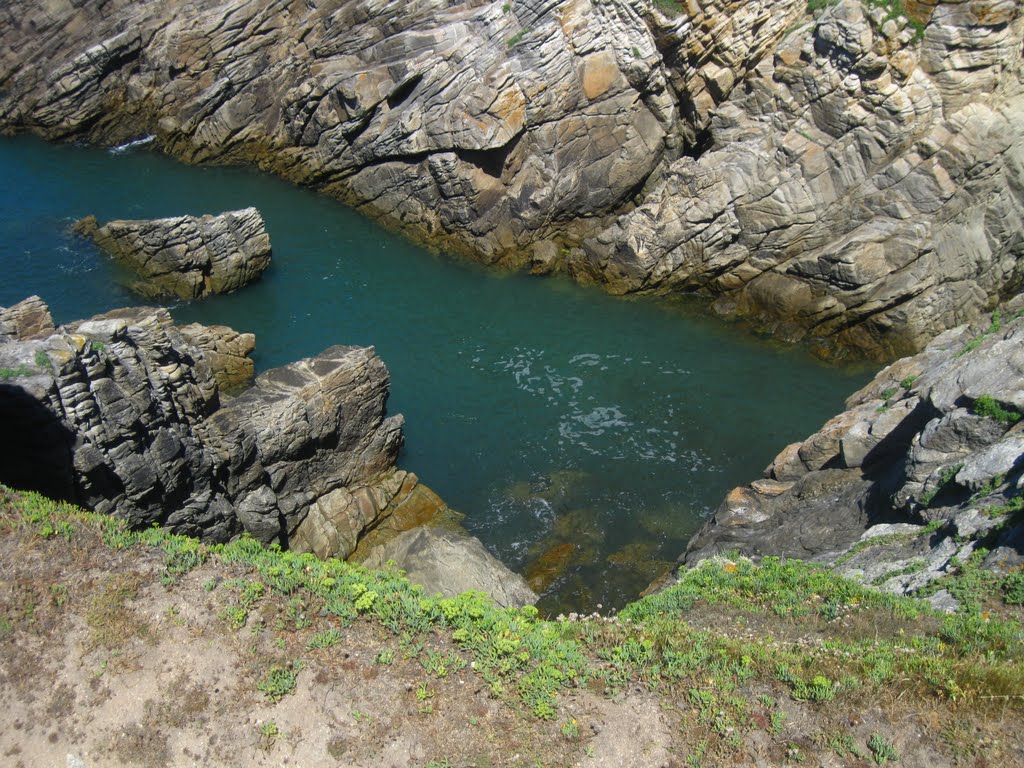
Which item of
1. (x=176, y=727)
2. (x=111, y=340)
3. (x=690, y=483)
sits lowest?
(x=690, y=483)

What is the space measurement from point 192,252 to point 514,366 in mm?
16082

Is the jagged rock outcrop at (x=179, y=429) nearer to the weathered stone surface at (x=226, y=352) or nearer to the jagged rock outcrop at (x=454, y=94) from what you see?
the weathered stone surface at (x=226, y=352)

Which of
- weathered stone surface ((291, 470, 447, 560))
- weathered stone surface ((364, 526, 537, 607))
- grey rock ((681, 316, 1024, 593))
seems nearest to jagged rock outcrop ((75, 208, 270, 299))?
weathered stone surface ((291, 470, 447, 560))

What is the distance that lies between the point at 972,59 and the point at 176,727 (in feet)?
124

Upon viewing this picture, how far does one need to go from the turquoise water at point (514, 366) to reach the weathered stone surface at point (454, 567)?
1.35m

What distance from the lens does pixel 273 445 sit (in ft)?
81.9

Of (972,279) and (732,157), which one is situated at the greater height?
(732,157)

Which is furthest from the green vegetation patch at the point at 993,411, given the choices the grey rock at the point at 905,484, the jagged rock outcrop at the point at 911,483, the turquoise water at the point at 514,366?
the turquoise water at the point at 514,366

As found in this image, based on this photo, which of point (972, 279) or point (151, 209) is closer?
point (972, 279)

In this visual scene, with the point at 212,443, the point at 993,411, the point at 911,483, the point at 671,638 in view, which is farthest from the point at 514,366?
the point at 671,638

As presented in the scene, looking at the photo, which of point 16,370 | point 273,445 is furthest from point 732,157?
point 16,370

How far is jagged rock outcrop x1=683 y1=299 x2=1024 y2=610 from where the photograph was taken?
56.7 ft

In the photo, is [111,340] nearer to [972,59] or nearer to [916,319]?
[916,319]

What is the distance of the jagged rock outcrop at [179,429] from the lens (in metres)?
19.0
